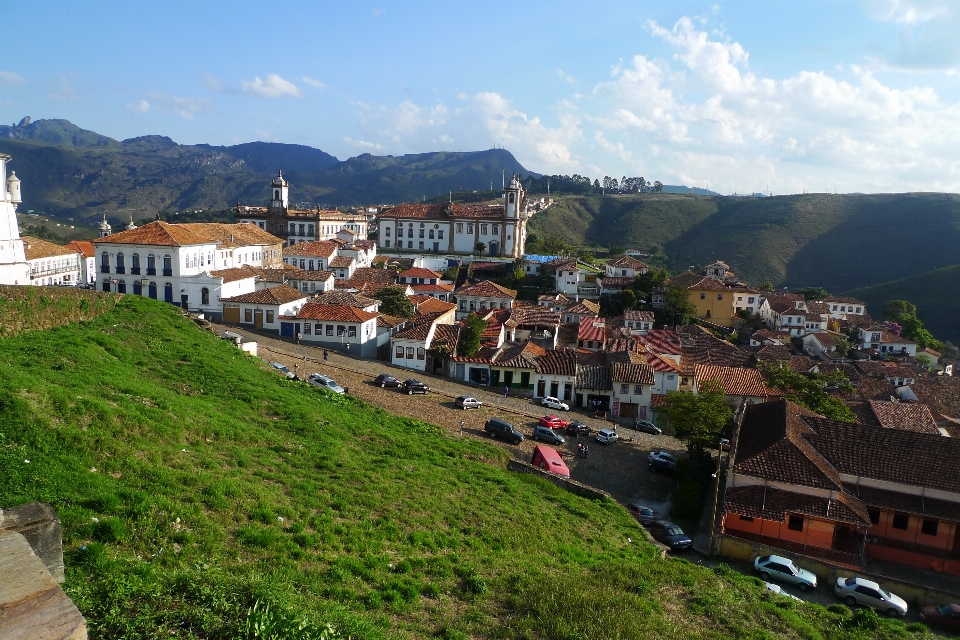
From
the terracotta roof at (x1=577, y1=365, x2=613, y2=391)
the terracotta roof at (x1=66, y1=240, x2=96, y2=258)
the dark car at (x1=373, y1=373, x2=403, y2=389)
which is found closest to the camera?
the dark car at (x1=373, y1=373, x2=403, y2=389)

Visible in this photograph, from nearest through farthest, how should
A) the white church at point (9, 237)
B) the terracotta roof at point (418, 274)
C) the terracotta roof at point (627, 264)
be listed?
the white church at point (9, 237) < the terracotta roof at point (418, 274) < the terracotta roof at point (627, 264)

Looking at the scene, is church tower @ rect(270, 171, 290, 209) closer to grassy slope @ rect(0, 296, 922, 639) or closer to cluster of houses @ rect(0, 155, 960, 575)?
cluster of houses @ rect(0, 155, 960, 575)

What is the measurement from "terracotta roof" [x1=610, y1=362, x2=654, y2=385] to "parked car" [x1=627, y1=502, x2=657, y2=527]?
13658 mm

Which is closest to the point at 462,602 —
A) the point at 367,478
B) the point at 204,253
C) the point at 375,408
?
the point at 367,478

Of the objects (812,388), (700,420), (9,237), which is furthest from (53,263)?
(812,388)

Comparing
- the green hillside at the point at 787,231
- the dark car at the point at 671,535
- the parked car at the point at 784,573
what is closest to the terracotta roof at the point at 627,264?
the green hillside at the point at 787,231

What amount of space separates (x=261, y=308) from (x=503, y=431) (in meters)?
19.7

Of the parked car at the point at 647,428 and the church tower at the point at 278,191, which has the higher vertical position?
the church tower at the point at 278,191

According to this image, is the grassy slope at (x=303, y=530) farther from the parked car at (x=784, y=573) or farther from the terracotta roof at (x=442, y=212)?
the terracotta roof at (x=442, y=212)

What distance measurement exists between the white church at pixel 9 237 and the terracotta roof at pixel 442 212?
151ft

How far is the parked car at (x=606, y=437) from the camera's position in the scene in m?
26.6

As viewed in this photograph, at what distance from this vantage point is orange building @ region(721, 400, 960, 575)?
18.2m

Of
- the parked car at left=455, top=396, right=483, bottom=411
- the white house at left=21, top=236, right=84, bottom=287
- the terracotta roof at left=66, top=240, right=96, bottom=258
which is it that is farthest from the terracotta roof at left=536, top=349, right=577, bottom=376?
the terracotta roof at left=66, top=240, right=96, bottom=258

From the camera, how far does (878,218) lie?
4941 inches
